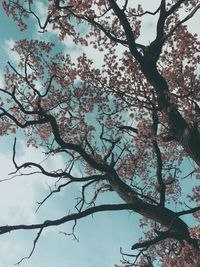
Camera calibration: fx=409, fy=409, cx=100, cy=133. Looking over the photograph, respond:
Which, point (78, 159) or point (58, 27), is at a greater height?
point (58, 27)

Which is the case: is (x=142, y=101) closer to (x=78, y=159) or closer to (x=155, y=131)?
(x=155, y=131)

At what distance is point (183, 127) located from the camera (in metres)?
13.4

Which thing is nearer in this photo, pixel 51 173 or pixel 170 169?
pixel 51 173

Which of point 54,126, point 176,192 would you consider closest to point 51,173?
point 54,126

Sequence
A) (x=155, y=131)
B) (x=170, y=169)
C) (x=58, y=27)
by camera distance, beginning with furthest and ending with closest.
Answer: (x=170, y=169)
(x=58, y=27)
(x=155, y=131)

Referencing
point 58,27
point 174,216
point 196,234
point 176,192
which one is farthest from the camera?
point 176,192

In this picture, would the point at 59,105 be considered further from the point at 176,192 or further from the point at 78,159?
the point at 176,192

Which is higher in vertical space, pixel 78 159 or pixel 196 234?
pixel 78 159

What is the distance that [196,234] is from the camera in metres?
12.7

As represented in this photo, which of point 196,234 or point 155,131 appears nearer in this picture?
point 196,234

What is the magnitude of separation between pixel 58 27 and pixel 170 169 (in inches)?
309

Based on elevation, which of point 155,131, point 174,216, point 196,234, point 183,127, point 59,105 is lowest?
point 196,234

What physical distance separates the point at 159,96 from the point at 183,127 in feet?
4.66

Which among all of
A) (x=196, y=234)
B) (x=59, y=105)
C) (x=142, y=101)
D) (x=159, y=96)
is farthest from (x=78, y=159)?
(x=196, y=234)
